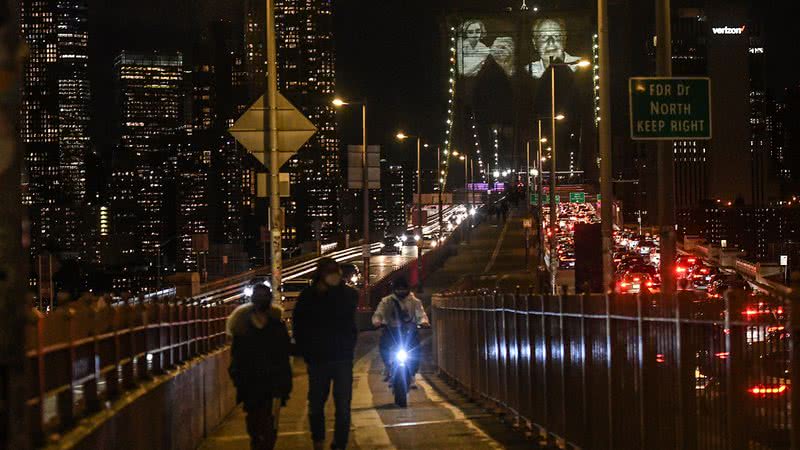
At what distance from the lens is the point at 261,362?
38.1 feet

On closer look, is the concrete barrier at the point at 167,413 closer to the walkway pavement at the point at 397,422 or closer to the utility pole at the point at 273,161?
the walkway pavement at the point at 397,422

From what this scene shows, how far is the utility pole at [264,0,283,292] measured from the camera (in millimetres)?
21750

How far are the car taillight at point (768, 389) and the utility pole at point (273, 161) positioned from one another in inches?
578

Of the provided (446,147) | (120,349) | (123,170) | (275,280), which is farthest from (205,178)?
(120,349)

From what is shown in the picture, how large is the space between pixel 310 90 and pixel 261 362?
408 feet

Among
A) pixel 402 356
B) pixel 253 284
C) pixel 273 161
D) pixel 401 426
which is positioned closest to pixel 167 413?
pixel 253 284

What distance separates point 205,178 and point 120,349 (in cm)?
18043

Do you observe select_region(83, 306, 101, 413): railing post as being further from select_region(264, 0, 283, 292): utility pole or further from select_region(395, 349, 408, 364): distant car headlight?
select_region(264, 0, 283, 292): utility pole

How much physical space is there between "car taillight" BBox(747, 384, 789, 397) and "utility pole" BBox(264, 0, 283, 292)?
14.7 m

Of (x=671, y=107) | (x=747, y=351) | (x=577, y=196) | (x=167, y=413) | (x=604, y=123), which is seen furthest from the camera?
(x=577, y=196)

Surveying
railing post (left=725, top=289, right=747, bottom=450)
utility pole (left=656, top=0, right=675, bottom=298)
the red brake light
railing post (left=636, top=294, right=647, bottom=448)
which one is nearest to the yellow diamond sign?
utility pole (left=656, top=0, right=675, bottom=298)

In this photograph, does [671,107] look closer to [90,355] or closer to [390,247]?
[90,355]

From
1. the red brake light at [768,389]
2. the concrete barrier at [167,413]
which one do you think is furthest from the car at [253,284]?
the red brake light at [768,389]

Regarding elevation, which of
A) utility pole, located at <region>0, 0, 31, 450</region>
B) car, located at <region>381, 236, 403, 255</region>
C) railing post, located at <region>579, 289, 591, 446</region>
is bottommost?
car, located at <region>381, 236, 403, 255</region>
